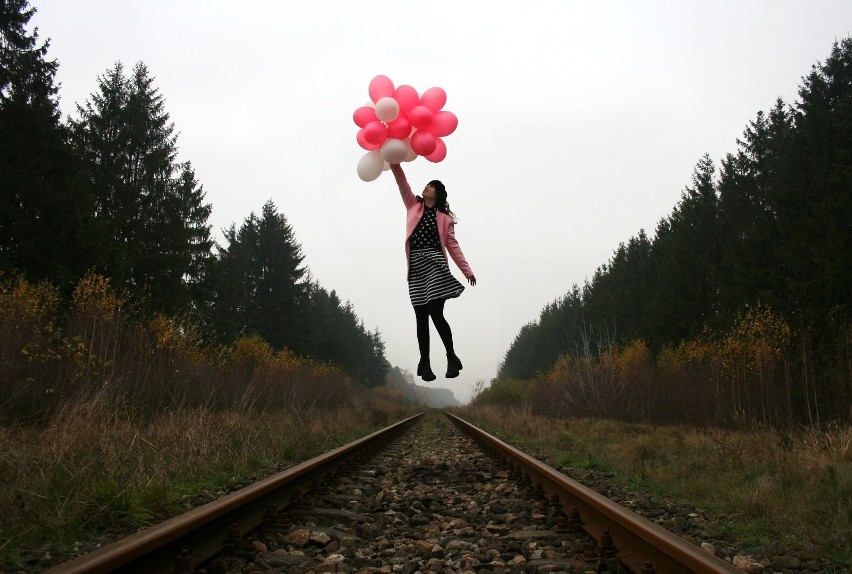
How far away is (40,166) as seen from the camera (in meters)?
21.8

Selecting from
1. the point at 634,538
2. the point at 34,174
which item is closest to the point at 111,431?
the point at 634,538

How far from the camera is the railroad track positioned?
2.58 meters

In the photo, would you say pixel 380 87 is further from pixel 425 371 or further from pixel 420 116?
pixel 425 371

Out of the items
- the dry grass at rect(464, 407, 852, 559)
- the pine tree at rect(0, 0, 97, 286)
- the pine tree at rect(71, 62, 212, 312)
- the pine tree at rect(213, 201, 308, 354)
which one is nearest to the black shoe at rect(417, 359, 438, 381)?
the dry grass at rect(464, 407, 852, 559)

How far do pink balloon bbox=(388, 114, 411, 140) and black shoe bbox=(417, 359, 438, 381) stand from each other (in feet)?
6.25

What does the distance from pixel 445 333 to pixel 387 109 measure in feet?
6.16

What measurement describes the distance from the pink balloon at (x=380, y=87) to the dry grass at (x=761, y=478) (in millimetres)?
4063

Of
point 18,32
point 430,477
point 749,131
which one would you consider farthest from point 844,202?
point 18,32

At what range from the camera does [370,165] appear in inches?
203

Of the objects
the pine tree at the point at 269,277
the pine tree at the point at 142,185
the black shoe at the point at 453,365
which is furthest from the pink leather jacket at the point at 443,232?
the pine tree at the point at 269,277

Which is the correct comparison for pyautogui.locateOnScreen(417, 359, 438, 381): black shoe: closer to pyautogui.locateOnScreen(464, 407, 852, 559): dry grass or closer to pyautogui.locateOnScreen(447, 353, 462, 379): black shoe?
pyautogui.locateOnScreen(447, 353, 462, 379): black shoe

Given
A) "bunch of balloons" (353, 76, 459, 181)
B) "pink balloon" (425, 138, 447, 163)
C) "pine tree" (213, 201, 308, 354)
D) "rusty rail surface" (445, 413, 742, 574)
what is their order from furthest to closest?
"pine tree" (213, 201, 308, 354) < "pink balloon" (425, 138, 447, 163) < "bunch of balloons" (353, 76, 459, 181) < "rusty rail surface" (445, 413, 742, 574)

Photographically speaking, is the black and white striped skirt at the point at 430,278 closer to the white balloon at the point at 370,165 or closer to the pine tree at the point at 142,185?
the white balloon at the point at 370,165

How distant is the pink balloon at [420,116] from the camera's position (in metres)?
5.13
